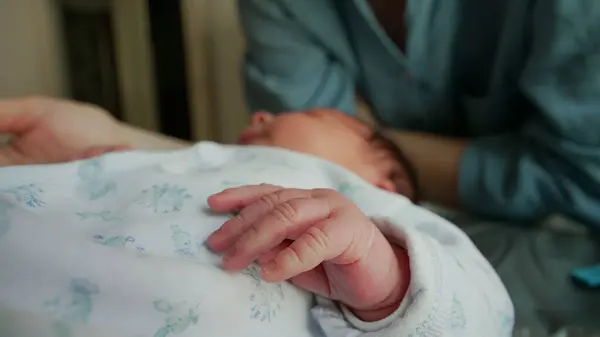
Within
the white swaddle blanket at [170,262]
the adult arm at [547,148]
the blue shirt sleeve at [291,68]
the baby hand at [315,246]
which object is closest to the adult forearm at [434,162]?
the adult arm at [547,148]

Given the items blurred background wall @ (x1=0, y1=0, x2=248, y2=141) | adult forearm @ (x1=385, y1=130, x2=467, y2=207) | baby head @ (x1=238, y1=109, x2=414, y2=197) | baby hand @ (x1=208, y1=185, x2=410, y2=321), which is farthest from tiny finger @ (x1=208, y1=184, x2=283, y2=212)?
blurred background wall @ (x1=0, y1=0, x2=248, y2=141)

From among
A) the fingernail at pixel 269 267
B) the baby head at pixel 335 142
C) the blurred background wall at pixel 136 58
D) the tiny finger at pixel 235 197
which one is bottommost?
the blurred background wall at pixel 136 58

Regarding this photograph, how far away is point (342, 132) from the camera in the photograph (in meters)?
0.90

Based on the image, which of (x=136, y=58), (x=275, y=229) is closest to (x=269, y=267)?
(x=275, y=229)

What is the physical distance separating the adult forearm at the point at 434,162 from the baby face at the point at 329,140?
86mm

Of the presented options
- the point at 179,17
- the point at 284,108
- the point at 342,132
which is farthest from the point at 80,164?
the point at 179,17

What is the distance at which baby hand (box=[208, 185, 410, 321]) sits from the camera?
0.56 metres

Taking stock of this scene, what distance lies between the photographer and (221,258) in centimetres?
61

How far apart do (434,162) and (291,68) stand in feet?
0.83

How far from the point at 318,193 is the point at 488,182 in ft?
1.23

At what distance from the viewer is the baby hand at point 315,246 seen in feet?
1.84

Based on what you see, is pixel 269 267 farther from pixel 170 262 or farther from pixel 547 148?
pixel 547 148

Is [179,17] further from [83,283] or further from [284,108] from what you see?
[83,283]

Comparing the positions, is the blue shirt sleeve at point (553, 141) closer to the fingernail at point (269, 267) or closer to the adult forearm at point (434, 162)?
the adult forearm at point (434, 162)
